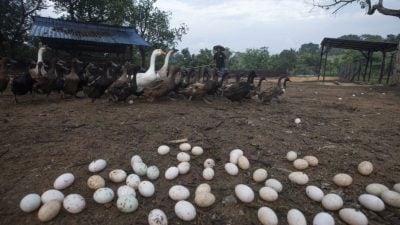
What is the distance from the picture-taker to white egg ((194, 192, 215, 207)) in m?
3.13

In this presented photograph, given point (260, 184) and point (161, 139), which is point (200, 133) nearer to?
point (161, 139)

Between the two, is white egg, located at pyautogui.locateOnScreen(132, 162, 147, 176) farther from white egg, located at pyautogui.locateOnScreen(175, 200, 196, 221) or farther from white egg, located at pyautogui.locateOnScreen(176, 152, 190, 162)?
white egg, located at pyautogui.locateOnScreen(175, 200, 196, 221)

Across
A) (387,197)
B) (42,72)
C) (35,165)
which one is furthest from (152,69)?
(387,197)

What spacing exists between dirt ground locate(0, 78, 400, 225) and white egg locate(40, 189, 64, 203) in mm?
185

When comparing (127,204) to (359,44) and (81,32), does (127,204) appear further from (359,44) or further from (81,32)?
(359,44)

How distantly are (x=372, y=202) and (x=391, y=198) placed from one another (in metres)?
0.24

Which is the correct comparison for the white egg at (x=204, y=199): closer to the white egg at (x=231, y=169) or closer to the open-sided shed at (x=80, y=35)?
the white egg at (x=231, y=169)

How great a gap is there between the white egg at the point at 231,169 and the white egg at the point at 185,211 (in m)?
0.93

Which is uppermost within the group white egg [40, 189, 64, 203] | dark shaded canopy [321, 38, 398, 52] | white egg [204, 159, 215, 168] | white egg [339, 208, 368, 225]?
dark shaded canopy [321, 38, 398, 52]

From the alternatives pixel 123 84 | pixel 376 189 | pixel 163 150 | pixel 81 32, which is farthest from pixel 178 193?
pixel 81 32

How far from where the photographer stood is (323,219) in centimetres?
285

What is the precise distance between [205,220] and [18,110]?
6.18 m

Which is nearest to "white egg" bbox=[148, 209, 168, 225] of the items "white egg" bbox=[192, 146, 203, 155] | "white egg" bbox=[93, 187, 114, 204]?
"white egg" bbox=[93, 187, 114, 204]

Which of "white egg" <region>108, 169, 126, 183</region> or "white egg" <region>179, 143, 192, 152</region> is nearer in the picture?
"white egg" <region>108, 169, 126, 183</region>
